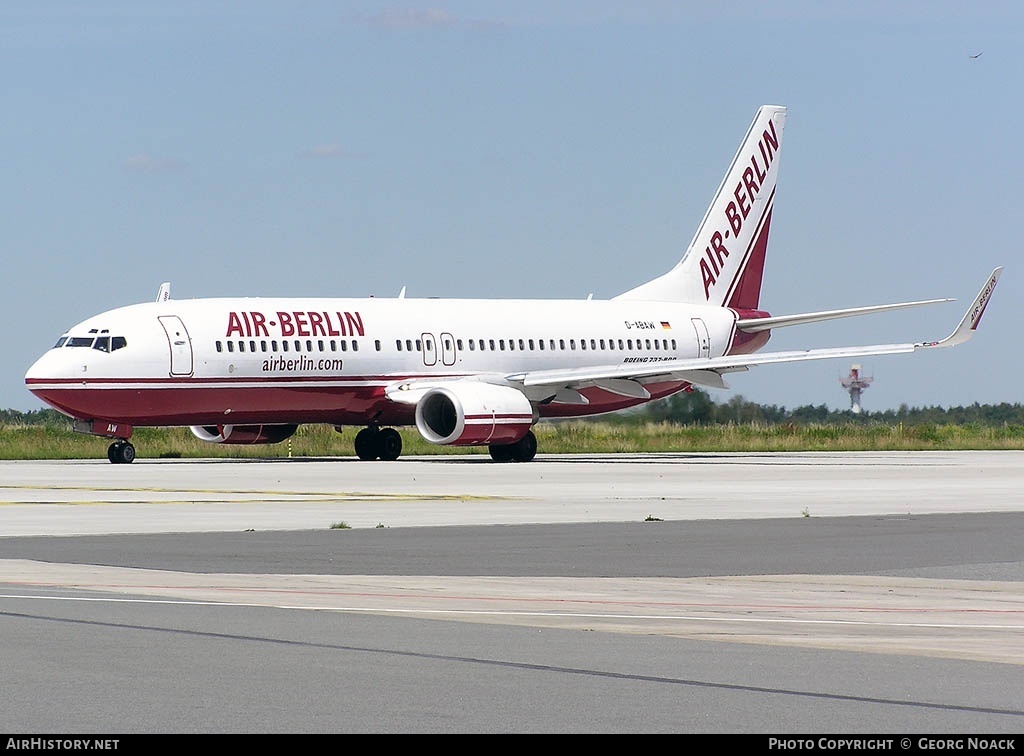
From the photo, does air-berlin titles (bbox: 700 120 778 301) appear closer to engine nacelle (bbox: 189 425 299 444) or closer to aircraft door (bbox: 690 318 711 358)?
aircraft door (bbox: 690 318 711 358)

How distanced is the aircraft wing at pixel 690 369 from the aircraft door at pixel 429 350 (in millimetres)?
2093

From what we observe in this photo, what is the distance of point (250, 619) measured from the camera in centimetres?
1580

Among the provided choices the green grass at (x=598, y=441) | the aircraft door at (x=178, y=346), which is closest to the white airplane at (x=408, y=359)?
the aircraft door at (x=178, y=346)

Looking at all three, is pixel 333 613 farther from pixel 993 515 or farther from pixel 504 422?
pixel 504 422

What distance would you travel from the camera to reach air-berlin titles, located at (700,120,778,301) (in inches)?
2549

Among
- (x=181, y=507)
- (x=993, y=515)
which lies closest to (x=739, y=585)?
(x=993, y=515)

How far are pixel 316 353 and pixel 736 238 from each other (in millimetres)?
18271

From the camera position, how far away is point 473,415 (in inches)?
2021

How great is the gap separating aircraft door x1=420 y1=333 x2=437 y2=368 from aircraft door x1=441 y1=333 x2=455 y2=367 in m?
0.30

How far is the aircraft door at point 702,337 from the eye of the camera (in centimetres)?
6228

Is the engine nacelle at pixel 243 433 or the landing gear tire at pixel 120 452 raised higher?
the engine nacelle at pixel 243 433

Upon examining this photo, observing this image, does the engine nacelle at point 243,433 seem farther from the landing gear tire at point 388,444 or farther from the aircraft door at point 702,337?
the aircraft door at point 702,337

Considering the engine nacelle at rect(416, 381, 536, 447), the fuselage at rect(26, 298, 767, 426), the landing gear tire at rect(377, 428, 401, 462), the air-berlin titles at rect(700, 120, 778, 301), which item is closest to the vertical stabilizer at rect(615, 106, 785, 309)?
the air-berlin titles at rect(700, 120, 778, 301)

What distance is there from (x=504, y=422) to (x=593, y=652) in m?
38.2
